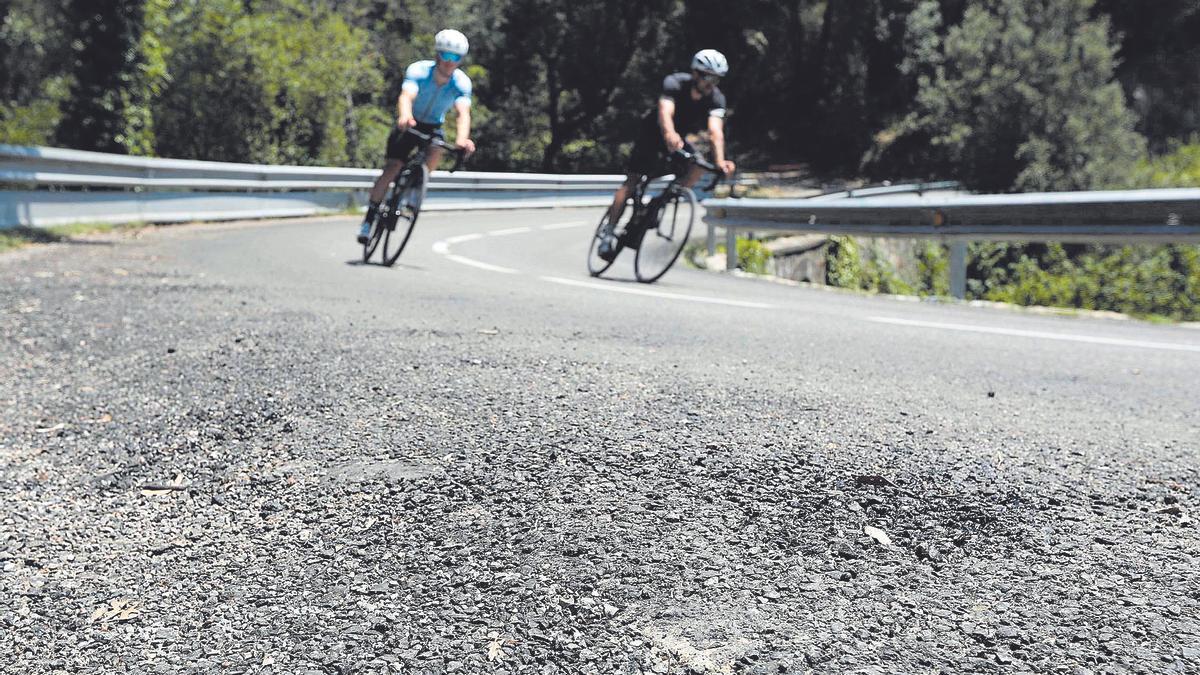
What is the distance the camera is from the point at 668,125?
27.7ft

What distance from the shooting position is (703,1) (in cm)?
4600

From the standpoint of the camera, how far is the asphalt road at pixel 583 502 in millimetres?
2025

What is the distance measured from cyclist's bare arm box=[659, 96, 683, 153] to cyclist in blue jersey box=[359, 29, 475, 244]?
1.62 meters

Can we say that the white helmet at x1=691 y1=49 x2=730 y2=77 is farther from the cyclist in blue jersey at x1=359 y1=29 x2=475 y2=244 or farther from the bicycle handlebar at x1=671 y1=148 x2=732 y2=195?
the cyclist in blue jersey at x1=359 y1=29 x2=475 y2=244

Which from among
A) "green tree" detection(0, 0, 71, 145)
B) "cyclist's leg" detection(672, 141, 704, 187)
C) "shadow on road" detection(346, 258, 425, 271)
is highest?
"green tree" detection(0, 0, 71, 145)

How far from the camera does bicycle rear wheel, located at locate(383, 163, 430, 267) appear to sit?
9766 millimetres

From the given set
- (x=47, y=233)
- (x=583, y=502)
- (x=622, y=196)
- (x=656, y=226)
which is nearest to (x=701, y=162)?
(x=656, y=226)

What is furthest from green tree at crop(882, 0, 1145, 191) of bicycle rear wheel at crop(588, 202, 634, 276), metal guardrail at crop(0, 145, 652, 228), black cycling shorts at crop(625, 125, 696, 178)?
black cycling shorts at crop(625, 125, 696, 178)

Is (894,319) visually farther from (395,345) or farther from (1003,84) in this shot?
(1003,84)

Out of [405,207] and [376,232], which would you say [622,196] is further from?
[376,232]

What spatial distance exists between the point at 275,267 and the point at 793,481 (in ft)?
23.1

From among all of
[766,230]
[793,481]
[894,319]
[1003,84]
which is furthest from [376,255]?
[1003,84]

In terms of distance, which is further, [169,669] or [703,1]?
[703,1]

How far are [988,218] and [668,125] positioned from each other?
11.9 ft
